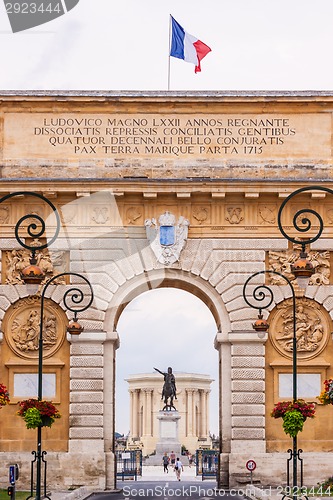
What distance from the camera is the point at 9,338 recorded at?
1604 inches

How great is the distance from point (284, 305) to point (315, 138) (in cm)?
559

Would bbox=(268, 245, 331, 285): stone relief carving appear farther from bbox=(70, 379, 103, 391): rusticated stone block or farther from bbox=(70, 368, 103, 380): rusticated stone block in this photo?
bbox=(70, 379, 103, 391): rusticated stone block

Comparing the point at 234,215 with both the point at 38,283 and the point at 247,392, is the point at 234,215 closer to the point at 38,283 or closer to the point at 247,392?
the point at 247,392

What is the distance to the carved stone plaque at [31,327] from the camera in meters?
40.7

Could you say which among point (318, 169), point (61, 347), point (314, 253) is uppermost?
point (318, 169)

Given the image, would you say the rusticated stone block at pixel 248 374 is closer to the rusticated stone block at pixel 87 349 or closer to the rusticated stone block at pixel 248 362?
the rusticated stone block at pixel 248 362

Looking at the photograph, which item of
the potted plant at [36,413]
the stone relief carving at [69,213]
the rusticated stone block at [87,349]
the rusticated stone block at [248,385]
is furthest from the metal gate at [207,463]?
the potted plant at [36,413]

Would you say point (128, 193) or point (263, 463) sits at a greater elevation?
point (128, 193)

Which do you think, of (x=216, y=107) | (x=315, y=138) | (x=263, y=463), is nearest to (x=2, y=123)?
(x=216, y=107)

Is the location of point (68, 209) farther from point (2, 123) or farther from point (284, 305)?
point (284, 305)

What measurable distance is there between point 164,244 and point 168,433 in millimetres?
27492

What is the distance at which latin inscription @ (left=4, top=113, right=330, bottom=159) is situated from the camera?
1634 inches

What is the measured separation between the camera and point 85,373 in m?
40.4

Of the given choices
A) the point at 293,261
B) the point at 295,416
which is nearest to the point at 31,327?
the point at 293,261
